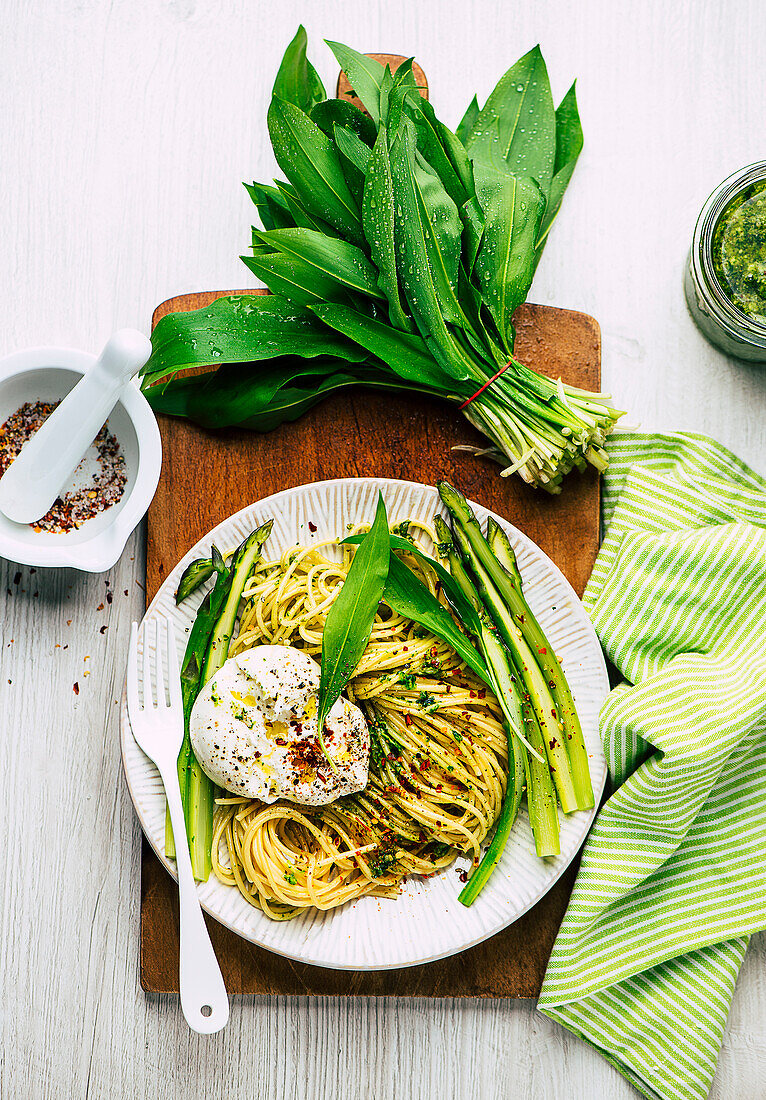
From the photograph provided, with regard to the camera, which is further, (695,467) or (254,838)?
(695,467)

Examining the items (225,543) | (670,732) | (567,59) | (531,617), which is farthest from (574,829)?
(567,59)

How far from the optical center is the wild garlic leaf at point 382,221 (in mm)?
1562

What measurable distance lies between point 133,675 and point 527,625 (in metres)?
0.84

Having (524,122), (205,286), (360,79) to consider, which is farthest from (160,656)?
(524,122)

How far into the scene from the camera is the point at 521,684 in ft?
5.74

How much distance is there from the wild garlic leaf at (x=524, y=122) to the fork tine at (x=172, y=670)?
1.24m

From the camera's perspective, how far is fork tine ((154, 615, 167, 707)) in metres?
1.73

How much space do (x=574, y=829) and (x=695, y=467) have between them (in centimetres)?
84

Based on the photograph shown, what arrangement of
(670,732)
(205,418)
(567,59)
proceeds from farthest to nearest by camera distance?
1. (567,59)
2. (205,418)
3. (670,732)

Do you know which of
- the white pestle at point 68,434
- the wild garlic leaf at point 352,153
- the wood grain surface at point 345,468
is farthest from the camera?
the wood grain surface at point 345,468

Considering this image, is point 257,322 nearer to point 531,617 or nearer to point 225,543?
point 225,543

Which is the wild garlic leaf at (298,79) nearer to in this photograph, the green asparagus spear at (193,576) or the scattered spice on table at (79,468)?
the scattered spice on table at (79,468)

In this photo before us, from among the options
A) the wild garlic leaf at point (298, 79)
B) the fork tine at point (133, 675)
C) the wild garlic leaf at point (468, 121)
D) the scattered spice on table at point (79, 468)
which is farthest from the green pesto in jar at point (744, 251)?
the fork tine at point (133, 675)

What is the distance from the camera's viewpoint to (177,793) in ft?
5.56
